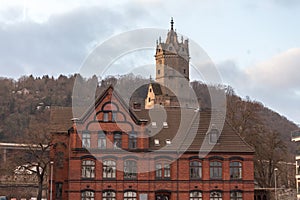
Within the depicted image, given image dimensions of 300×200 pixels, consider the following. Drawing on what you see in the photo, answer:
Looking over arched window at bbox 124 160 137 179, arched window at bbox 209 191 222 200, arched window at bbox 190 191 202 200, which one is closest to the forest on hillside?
arched window at bbox 209 191 222 200

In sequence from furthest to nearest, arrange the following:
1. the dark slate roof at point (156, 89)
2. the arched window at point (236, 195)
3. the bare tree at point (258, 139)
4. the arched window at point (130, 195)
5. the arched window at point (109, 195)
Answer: the dark slate roof at point (156, 89) → the bare tree at point (258, 139) → the arched window at point (236, 195) → the arched window at point (130, 195) → the arched window at point (109, 195)

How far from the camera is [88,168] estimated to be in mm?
55750

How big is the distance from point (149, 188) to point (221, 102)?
19761 millimetres

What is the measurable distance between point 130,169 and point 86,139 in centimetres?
536

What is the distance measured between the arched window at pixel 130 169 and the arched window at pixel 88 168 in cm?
330

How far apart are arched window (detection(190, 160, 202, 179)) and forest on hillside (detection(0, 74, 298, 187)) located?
37.7 ft

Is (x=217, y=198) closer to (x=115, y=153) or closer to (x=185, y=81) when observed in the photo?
(x=115, y=153)

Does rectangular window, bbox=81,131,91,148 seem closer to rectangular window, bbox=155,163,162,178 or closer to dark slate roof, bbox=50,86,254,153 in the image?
dark slate roof, bbox=50,86,254,153

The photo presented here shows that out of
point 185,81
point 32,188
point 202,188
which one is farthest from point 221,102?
point 185,81

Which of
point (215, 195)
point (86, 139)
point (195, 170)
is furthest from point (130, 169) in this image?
point (215, 195)

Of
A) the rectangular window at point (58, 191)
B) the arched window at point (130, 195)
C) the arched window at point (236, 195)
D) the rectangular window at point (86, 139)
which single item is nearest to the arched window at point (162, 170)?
the arched window at point (130, 195)

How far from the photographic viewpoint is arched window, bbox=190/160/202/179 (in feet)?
186

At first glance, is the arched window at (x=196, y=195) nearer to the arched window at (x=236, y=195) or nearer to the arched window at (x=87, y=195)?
the arched window at (x=236, y=195)

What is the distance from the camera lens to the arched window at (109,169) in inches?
2194
